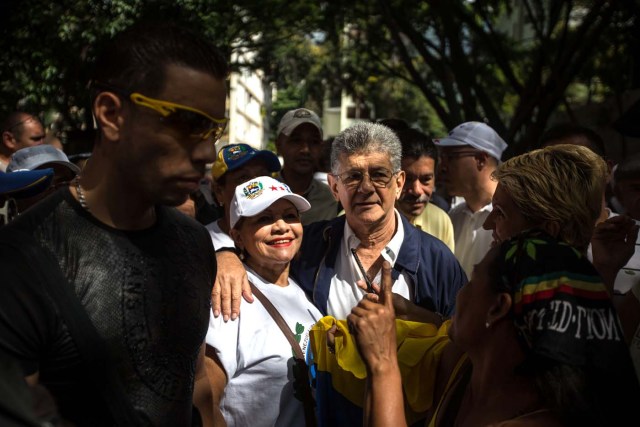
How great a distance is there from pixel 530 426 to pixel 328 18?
13588mm

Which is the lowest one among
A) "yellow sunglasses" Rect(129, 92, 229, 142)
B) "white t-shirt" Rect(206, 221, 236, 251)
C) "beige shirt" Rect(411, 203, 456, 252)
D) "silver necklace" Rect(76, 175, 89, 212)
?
"beige shirt" Rect(411, 203, 456, 252)

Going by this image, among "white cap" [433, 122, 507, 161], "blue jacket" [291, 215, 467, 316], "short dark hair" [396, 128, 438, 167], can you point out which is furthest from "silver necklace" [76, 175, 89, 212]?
"white cap" [433, 122, 507, 161]

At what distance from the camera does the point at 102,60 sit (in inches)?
86.2

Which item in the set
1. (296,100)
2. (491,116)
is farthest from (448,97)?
(296,100)

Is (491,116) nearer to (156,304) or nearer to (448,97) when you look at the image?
(448,97)

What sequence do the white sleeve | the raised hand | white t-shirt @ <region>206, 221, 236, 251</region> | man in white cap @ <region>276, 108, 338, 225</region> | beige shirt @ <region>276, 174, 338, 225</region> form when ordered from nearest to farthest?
the raised hand
the white sleeve
white t-shirt @ <region>206, 221, 236, 251</region>
beige shirt @ <region>276, 174, 338, 225</region>
man in white cap @ <region>276, 108, 338, 225</region>

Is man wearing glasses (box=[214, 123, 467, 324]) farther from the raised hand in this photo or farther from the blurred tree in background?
the blurred tree in background

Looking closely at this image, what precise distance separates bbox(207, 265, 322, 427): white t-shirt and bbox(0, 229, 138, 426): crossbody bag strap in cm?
127

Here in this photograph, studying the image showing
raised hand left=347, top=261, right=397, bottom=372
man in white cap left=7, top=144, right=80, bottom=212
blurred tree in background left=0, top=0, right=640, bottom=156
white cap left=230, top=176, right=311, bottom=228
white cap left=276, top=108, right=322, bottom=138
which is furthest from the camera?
blurred tree in background left=0, top=0, right=640, bottom=156

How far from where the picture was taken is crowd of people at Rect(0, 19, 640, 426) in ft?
6.49

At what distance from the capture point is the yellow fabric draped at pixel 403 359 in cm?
290

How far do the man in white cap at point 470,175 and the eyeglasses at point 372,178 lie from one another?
1.21 m

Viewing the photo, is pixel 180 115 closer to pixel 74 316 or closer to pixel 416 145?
pixel 74 316

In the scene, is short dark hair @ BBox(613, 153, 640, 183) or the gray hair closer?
the gray hair
